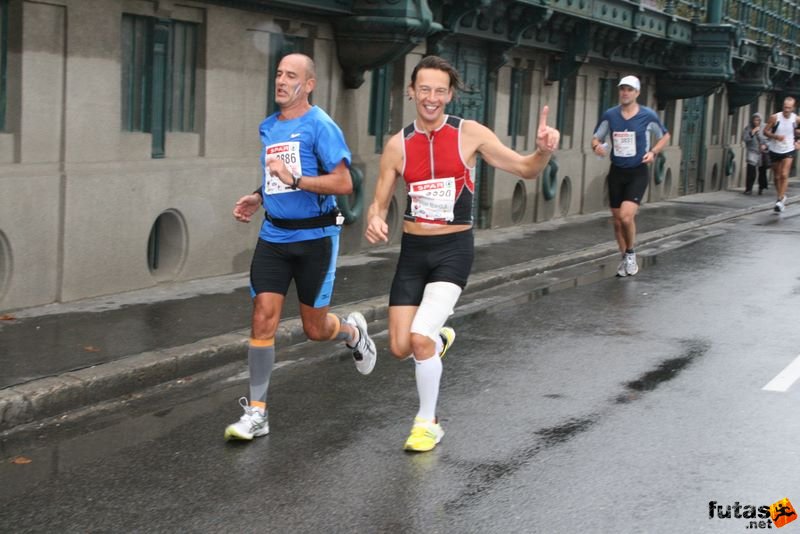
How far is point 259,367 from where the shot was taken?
6402 mm

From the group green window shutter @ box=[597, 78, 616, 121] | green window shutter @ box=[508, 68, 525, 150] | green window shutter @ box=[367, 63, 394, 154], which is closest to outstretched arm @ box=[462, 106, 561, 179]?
green window shutter @ box=[367, 63, 394, 154]

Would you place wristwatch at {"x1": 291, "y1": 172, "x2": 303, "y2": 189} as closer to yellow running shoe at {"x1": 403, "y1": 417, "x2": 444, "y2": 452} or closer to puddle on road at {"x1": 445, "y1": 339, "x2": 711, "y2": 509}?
yellow running shoe at {"x1": 403, "y1": 417, "x2": 444, "y2": 452}

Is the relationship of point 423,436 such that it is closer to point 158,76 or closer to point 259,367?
point 259,367

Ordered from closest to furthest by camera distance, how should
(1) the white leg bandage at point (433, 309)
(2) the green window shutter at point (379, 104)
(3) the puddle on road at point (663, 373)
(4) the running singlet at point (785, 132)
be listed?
1. (1) the white leg bandage at point (433, 309)
2. (3) the puddle on road at point (663, 373)
3. (2) the green window shutter at point (379, 104)
4. (4) the running singlet at point (785, 132)

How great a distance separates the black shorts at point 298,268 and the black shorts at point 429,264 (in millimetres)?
424

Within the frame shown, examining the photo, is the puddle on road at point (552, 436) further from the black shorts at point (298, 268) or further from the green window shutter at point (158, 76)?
the green window shutter at point (158, 76)

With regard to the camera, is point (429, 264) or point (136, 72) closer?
point (429, 264)

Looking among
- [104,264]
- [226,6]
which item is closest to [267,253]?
[104,264]

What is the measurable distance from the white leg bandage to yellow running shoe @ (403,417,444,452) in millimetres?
428

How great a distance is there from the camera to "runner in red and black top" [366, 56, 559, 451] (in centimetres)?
621

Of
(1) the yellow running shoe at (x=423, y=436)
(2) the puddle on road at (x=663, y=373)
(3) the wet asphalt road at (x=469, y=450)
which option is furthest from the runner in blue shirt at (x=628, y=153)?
(1) the yellow running shoe at (x=423, y=436)

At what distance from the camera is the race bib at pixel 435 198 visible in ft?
20.6

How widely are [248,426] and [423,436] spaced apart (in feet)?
2.89

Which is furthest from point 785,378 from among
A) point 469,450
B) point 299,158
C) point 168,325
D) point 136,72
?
A: point 136,72
